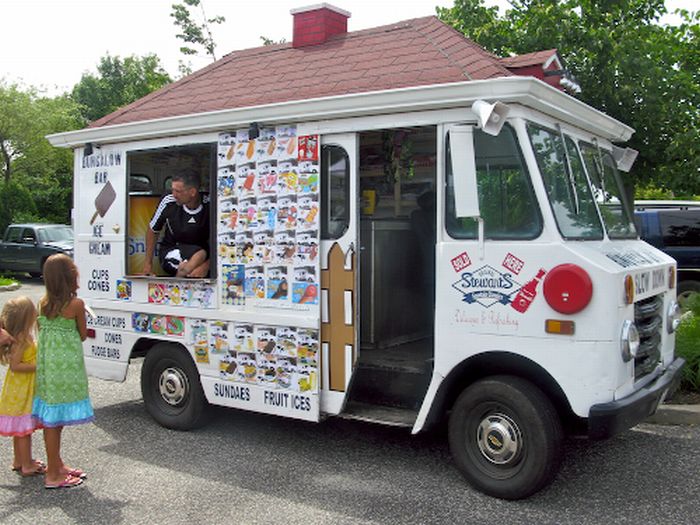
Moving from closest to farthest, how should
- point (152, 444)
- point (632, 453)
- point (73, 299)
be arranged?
point (73, 299) → point (632, 453) → point (152, 444)

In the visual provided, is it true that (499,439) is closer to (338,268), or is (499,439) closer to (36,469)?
(338,268)

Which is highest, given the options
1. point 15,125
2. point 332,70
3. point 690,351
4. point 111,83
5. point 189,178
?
point 111,83

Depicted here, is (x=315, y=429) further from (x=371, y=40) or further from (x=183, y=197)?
(x=371, y=40)

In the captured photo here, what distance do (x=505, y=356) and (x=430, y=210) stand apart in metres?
1.87

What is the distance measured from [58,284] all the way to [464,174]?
2718 mm

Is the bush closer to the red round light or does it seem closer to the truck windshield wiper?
the truck windshield wiper

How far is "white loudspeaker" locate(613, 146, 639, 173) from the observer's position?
6016mm

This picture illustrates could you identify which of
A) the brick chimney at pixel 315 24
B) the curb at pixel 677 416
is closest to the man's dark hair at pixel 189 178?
the brick chimney at pixel 315 24

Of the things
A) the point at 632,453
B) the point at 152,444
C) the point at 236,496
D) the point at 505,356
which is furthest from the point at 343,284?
the point at 632,453

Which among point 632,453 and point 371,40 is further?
point 371,40

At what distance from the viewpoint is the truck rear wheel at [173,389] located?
6.02 metres

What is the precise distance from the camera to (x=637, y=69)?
876 cm

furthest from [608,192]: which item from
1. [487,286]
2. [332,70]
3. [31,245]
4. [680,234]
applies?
[31,245]

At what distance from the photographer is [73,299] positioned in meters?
4.95
